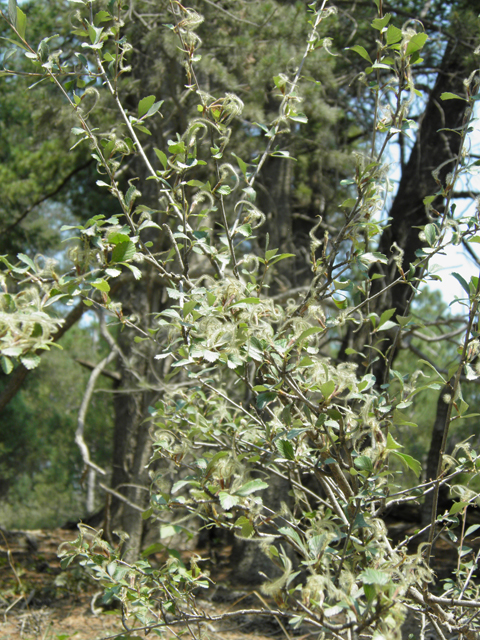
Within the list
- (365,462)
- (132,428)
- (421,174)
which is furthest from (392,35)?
(132,428)

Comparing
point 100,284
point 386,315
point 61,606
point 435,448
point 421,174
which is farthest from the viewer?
point 421,174

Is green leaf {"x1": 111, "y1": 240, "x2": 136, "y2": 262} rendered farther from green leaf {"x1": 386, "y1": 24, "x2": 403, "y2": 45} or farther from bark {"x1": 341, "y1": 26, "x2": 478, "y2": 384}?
bark {"x1": 341, "y1": 26, "x2": 478, "y2": 384}

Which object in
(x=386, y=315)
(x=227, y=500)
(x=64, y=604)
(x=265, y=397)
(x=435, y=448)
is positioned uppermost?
(x=386, y=315)

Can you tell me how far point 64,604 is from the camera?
14.4 feet

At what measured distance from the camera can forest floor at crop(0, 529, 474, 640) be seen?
3695mm

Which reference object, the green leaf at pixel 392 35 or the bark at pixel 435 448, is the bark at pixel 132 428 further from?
the green leaf at pixel 392 35

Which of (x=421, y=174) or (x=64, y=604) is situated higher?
(x=421, y=174)

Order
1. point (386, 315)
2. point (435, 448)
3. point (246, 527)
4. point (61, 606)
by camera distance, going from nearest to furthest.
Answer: point (246, 527), point (386, 315), point (61, 606), point (435, 448)

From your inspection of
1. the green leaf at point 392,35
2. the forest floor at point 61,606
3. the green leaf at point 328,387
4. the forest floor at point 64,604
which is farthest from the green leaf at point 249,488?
the forest floor at point 61,606

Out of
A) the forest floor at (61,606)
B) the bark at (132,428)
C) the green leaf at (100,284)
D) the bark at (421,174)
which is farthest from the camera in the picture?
the bark at (421,174)

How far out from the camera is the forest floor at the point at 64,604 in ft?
12.1

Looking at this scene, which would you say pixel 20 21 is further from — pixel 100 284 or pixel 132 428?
pixel 132 428

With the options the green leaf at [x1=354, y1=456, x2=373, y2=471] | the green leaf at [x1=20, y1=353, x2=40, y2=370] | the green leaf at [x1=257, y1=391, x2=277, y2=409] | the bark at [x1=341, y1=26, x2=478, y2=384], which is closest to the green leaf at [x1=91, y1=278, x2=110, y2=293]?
the green leaf at [x1=20, y1=353, x2=40, y2=370]

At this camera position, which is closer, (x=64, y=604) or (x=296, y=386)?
(x=296, y=386)
